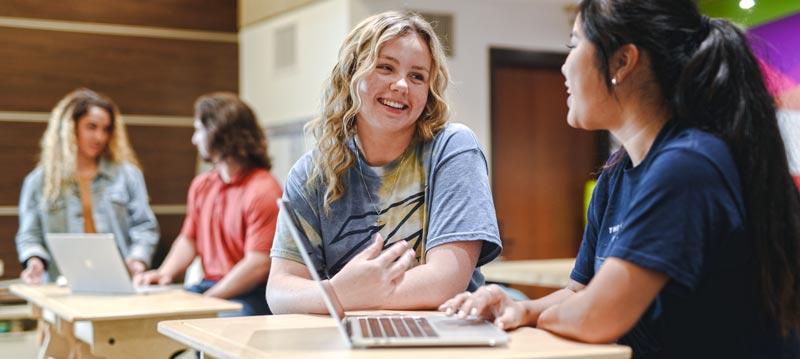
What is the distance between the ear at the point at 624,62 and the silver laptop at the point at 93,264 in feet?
6.26

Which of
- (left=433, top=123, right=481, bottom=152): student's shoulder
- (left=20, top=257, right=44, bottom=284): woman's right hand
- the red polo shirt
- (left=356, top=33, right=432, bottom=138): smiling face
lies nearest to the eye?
(left=356, top=33, right=432, bottom=138): smiling face

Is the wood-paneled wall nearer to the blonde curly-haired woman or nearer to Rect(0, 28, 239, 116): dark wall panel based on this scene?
Rect(0, 28, 239, 116): dark wall panel

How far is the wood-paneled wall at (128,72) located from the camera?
17.9 ft

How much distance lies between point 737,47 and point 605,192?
369 millimetres

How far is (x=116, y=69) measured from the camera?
5.77 m

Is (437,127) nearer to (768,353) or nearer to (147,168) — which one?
(768,353)

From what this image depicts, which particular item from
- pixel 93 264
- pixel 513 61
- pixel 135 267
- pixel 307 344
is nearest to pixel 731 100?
pixel 307 344

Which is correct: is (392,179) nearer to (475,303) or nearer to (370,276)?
(370,276)

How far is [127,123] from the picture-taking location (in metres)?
5.76

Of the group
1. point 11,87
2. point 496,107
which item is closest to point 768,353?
point 496,107

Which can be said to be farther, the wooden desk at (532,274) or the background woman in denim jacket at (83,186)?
the background woman in denim jacket at (83,186)

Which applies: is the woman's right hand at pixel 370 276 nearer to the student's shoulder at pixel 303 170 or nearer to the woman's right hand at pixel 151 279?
the student's shoulder at pixel 303 170

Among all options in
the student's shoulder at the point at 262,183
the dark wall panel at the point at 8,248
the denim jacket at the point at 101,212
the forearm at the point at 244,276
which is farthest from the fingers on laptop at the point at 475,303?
the dark wall panel at the point at 8,248

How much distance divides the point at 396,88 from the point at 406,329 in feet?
2.24
